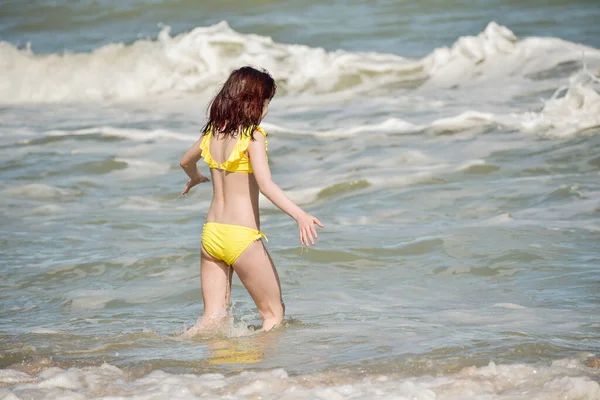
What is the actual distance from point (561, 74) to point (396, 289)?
29.6ft

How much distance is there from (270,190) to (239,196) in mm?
290

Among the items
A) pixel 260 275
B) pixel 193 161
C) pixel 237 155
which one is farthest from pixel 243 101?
pixel 260 275

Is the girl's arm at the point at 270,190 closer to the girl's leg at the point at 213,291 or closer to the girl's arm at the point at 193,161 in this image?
the girl's arm at the point at 193,161

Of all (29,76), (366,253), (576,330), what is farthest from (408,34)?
(576,330)

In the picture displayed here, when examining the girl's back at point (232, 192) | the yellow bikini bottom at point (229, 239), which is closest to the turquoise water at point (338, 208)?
the yellow bikini bottom at point (229, 239)

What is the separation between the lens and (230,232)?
178 inches

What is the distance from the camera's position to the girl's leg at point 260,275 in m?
4.53

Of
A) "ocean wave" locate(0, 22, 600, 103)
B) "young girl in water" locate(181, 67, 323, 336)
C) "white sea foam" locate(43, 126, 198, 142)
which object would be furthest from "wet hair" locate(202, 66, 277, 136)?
"ocean wave" locate(0, 22, 600, 103)

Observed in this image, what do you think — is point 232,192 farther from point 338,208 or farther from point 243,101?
point 338,208

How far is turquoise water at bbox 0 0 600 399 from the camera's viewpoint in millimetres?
4043

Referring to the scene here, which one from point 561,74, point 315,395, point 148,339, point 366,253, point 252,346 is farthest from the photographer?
point 561,74

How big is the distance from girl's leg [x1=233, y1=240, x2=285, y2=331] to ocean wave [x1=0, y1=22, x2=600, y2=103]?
10.4 m

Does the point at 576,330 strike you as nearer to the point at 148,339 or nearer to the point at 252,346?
the point at 252,346

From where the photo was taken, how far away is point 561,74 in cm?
1378
